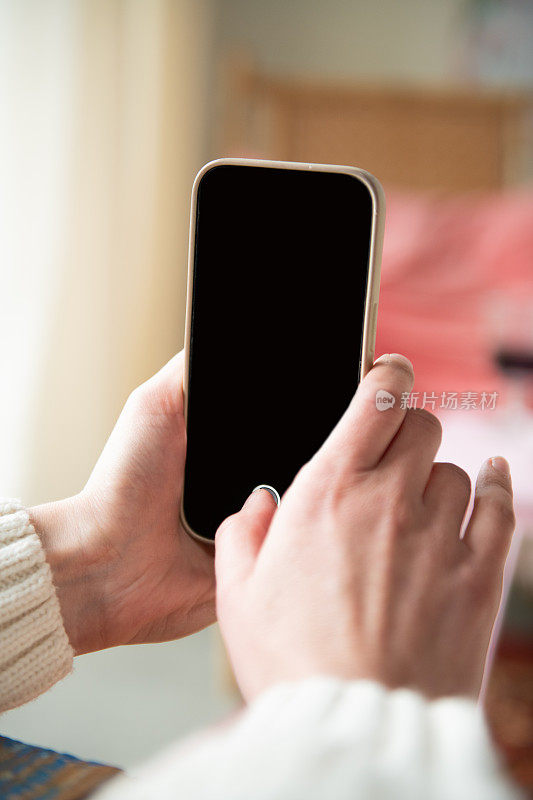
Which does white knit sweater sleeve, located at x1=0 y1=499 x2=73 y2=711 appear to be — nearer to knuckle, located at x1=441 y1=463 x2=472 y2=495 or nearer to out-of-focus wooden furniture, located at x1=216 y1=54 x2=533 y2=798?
knuckle, located at x1=441 y1=463 x2=472 y2=495

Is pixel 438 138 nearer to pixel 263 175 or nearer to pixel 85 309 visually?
pixel 85 309

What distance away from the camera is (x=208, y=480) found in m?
0.40

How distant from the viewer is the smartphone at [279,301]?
35 cm

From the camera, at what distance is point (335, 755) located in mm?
197

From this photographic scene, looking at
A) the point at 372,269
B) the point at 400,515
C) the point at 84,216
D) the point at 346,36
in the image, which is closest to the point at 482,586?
the point at 400,515

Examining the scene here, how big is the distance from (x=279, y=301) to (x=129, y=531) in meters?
0.15

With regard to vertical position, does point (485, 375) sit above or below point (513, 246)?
below

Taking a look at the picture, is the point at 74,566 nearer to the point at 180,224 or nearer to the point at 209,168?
the point at 209,168

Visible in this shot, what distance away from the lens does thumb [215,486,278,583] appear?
28cm

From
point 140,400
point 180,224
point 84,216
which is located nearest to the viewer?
point 140,400

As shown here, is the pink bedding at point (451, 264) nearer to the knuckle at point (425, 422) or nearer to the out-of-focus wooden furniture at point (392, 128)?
the out-of-focus wooden furniture at point (392, 128)

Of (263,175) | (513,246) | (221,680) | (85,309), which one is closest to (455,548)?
(263,175)

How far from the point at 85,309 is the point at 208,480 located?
0.89 m

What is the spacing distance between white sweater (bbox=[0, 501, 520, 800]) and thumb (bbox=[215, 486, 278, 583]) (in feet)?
0.19
